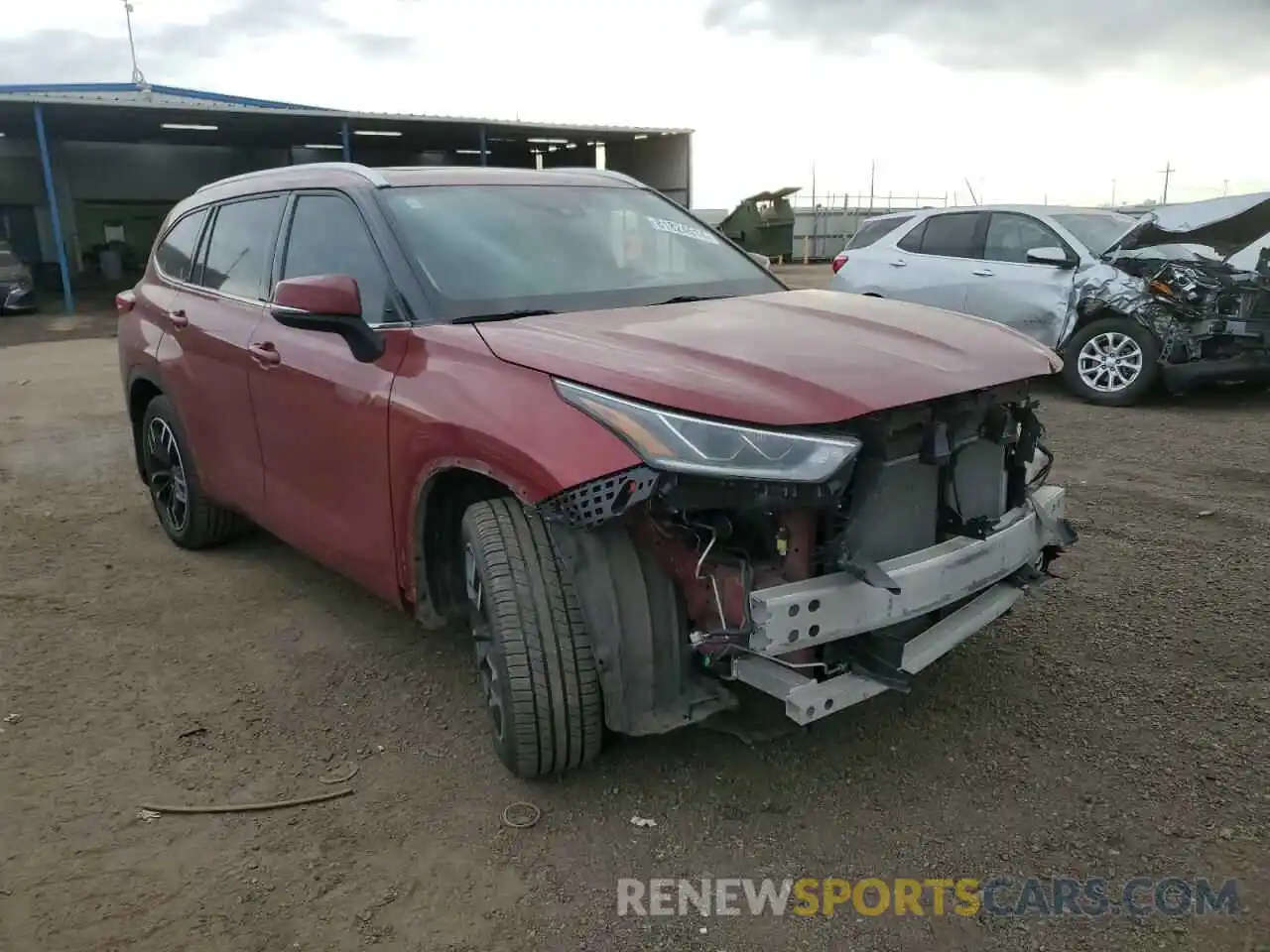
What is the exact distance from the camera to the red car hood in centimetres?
233

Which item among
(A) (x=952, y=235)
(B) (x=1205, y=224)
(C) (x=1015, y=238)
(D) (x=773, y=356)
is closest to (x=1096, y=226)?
(C) (x=1015, y=238)

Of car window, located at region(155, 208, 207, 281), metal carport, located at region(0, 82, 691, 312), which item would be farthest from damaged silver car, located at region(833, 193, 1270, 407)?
metal carport, located at region(0, 82, 691, 312)

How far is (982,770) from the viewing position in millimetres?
2816

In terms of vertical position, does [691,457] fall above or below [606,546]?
above

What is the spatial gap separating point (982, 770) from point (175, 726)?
260cm

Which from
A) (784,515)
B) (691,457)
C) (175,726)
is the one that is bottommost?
(175,726)

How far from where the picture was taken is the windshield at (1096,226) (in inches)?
328

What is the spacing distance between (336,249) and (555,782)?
201cm

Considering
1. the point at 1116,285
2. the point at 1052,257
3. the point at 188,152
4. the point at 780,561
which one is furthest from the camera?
the point at 188,152

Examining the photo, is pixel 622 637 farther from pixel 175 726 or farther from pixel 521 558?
pixel 175 726

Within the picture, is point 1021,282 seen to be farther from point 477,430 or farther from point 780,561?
point 477,430

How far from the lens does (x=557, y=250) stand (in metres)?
3.41

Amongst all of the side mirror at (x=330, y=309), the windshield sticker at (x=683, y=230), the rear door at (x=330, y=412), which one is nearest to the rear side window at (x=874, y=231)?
the windshield sticker at (x=683, y=230)

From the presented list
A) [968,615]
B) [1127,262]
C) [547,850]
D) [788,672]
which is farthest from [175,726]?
[1127,262]
